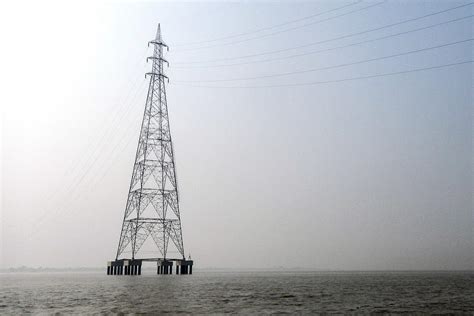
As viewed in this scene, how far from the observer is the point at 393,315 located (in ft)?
98.7

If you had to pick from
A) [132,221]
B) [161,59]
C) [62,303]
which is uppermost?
[161,59]

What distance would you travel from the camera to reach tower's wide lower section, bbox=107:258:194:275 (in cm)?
8106

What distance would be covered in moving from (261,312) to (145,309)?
7503 mm

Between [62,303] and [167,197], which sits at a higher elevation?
[167,197]

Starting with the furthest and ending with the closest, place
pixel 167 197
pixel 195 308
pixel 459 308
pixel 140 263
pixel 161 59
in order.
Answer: pixel 140 263 → pixel 161 59 → pixel 167 197 → pixel 459 308 → pixel 195 308

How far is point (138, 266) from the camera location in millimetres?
82188

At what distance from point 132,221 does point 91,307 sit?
38.5 meters

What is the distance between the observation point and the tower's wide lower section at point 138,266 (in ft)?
266

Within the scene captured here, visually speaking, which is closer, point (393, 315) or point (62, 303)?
point (393, 315)

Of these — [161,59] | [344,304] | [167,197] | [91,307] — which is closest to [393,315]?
[344,304]

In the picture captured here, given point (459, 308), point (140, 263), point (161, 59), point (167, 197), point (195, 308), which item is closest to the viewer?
point (195, 308)

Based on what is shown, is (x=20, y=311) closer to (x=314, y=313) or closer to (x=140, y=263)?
(x=314, y=313)

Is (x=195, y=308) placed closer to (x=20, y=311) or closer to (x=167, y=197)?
(x=20, y=311)

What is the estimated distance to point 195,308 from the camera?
105 ft
